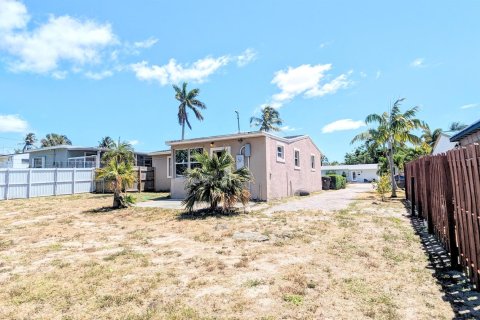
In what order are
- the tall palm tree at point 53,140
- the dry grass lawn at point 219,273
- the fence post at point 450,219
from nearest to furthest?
the dry grass lawn at point 219,273 < the fence post at point 450,219 < the tall palm tree at point 53,140

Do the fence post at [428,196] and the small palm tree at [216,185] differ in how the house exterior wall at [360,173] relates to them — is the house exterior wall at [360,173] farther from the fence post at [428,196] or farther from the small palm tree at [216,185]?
the fence post at [428,196]

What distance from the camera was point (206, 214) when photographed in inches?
384

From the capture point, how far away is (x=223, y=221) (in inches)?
336

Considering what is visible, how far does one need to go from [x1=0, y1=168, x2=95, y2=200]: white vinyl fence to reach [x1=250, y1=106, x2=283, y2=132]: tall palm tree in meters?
28.0

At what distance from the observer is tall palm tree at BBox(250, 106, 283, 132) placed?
44.0 metres

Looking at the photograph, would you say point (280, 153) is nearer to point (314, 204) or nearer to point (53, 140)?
point (314, 204)

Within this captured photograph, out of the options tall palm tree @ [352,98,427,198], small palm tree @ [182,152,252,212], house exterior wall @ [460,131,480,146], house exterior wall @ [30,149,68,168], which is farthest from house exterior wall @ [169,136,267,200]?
house exterior wall @ [30,149,68,168]

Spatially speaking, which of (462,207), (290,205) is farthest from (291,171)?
(462,207)

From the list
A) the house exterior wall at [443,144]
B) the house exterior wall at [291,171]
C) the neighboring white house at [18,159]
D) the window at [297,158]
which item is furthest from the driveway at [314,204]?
the neighboring white house at [18,159]

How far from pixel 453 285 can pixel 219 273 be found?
3.18 meters

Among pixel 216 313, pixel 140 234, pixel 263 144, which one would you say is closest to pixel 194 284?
pixel 216 313

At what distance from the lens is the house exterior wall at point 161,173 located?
22.4 m

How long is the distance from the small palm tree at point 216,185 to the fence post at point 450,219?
21.3 ft

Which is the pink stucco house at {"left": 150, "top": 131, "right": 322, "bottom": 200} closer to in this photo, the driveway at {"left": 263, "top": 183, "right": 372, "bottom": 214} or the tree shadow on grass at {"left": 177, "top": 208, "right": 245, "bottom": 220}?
the driveway at {"left": 263, "top": 183, "right": 372, "bottom": 214}
